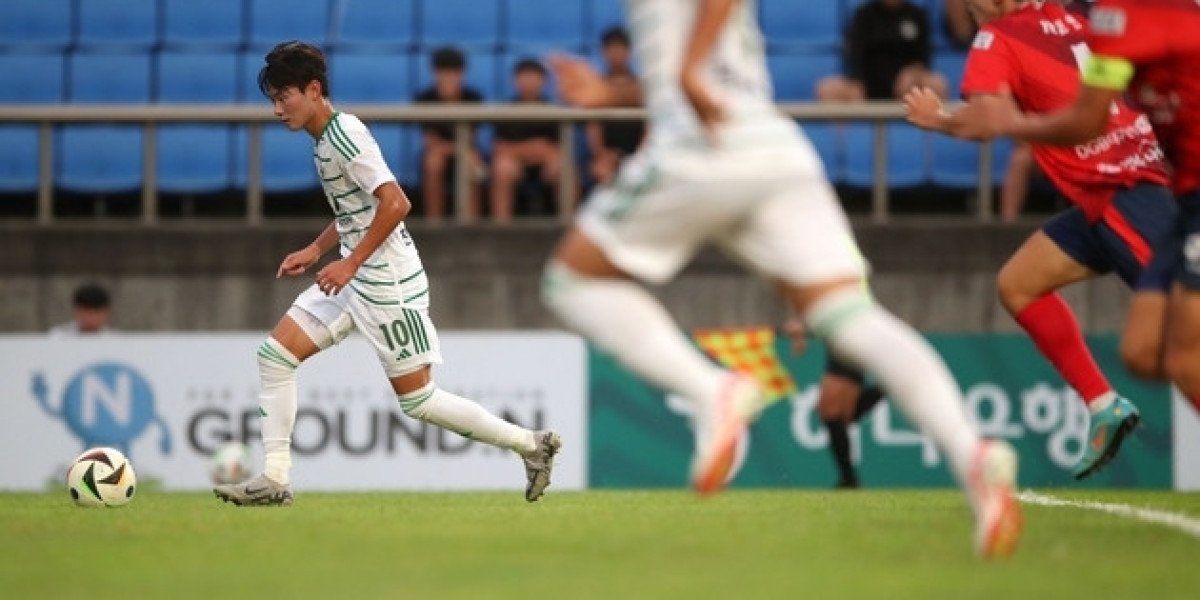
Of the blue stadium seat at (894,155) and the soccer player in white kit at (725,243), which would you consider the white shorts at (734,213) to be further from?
the blue stadium seat at (894,155)

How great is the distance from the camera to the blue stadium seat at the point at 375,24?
738 inches

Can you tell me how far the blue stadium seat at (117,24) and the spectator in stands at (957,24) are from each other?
632cm

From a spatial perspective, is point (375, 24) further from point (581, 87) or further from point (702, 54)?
point (702, 54)

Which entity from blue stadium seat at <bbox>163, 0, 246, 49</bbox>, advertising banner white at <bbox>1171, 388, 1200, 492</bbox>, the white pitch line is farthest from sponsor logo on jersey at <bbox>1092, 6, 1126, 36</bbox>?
blue stadium seat at <bbox>163, 0, 246, 49</bbox>

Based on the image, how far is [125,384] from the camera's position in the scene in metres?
15.4

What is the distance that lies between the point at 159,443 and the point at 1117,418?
7.58 meters

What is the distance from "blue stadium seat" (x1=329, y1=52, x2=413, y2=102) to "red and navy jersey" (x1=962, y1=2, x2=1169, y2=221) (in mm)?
9078

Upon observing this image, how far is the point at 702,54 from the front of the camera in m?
6.52

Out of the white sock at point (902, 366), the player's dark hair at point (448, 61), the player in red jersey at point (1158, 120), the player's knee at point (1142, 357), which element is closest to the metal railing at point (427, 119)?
the player's dark hair at point (448, 61)

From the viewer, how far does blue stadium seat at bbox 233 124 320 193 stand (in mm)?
17469

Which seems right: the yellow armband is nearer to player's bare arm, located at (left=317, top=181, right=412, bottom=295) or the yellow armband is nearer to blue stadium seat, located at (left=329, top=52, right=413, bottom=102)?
player's bare arm, located at (left=317, top=181, right=412, bottom=295)

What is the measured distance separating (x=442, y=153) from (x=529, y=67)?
928 millimetres

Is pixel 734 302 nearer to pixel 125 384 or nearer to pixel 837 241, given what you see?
pixel 125 384

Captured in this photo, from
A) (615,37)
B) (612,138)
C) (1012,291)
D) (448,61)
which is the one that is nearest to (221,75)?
(448,61)
